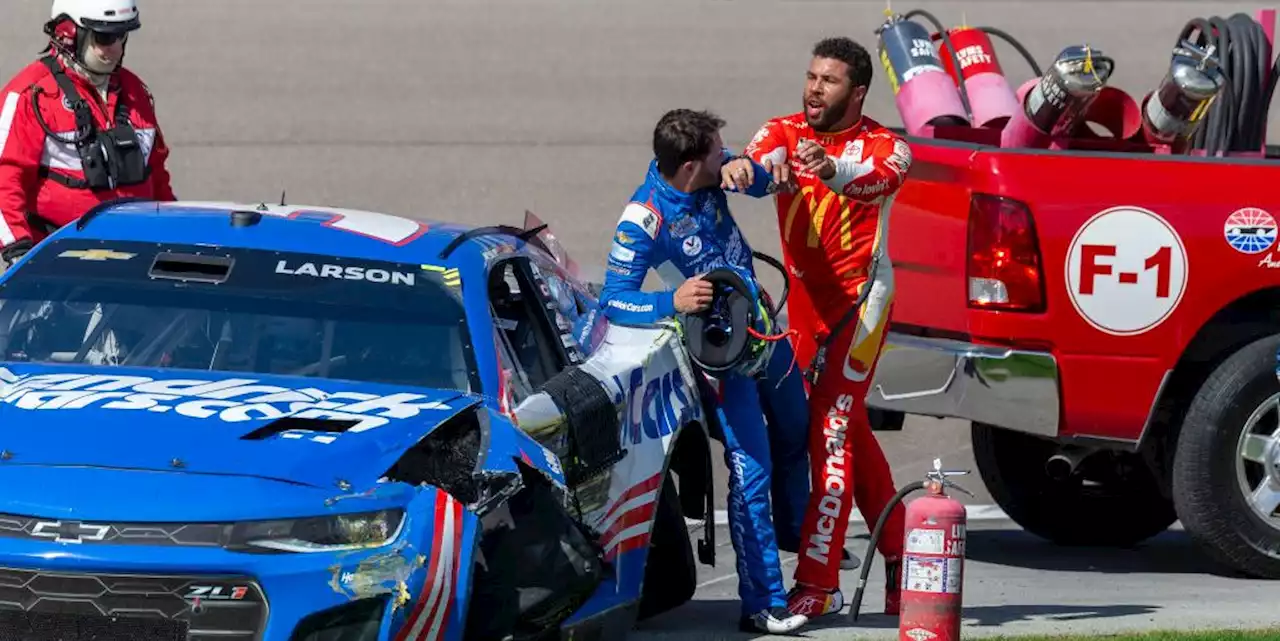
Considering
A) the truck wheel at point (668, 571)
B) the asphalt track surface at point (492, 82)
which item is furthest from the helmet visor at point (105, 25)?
the asphalt track surface at point (492, 82)

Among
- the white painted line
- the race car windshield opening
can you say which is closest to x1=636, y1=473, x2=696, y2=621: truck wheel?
the race car windshield opening

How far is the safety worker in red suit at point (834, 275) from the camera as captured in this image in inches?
295

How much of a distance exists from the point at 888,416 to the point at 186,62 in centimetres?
1035

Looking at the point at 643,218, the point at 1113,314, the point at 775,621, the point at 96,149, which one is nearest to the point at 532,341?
the point at 643,218

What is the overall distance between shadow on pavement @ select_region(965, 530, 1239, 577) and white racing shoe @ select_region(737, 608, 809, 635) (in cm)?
212

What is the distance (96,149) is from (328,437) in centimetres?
335

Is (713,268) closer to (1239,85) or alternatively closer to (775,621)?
(775,621)

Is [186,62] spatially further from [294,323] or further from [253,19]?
[294,323]

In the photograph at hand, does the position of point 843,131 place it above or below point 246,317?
above

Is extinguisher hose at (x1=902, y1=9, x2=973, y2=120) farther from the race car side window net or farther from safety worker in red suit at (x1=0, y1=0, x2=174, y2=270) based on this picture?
safety worker in red suit at (x1=0, y1=0, x2=174, y2=270)

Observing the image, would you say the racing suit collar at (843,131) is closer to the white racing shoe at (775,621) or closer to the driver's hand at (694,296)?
the driver's hand at (694,296)

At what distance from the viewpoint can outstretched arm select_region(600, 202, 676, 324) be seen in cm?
705

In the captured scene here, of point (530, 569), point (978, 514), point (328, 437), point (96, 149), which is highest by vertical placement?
point (96, 149)

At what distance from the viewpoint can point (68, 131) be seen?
8594mm
